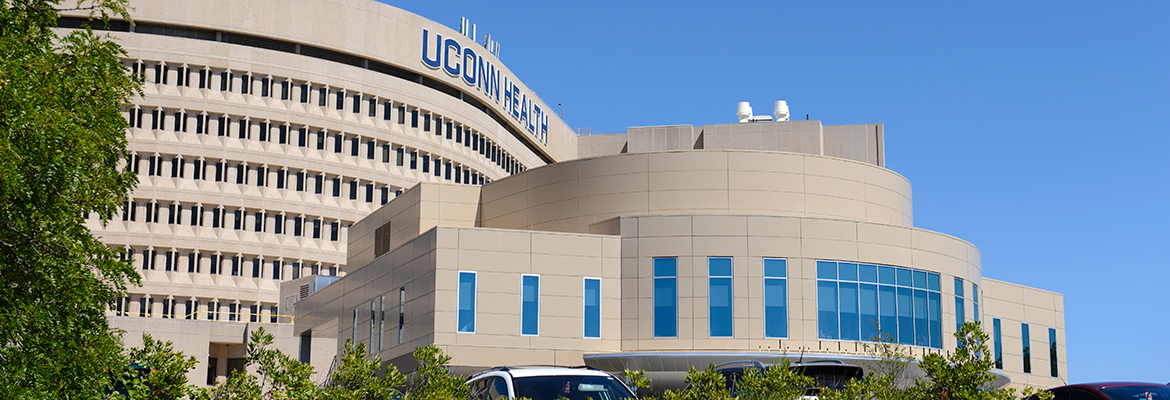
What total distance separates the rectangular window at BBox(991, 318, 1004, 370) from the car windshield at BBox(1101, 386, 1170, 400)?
33.0 meters

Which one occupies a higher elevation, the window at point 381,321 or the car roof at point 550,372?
the window at point 381,321

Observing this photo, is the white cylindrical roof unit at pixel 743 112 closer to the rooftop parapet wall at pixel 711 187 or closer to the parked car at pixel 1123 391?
the rooftop parapet wall at pixel 711 187

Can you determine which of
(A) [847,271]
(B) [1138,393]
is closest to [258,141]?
(A) [847,271]

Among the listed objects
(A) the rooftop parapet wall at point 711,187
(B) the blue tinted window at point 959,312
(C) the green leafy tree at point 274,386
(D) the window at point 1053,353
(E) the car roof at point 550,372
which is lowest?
(C) the green leafy tree at point 274,386

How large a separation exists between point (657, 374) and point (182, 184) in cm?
4544

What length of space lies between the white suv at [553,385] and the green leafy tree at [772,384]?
8.29ft

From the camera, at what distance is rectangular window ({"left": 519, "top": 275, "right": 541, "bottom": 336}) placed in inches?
1564

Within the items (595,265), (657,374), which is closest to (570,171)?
(595,265)

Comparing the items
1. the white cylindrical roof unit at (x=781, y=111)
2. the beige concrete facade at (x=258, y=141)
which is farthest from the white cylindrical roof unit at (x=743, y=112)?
the beige concrete facade at (x=258, y=141)

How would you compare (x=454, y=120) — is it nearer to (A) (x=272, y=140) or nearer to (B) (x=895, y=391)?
(A) (x=272, y=140)

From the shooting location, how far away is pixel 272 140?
255ft

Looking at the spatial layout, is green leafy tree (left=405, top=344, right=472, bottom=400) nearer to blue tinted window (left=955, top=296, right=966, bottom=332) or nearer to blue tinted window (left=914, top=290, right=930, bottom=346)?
blue tinted window (left=914, top=290, right=930, bottom=346)

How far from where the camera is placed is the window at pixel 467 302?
3919 centimetres

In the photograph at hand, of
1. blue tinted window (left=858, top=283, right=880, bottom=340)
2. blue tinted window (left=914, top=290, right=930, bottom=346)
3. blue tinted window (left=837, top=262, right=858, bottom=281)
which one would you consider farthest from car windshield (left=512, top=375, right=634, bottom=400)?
blue tinted window (left=914, top=290, right=930, bottom=346)
